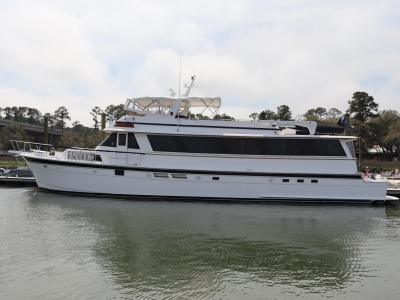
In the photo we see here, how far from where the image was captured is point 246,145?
47.9ft

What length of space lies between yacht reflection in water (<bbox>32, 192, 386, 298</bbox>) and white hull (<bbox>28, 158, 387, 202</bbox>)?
62 cm

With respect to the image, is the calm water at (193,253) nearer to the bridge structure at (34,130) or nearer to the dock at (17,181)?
the dock at (17,181)

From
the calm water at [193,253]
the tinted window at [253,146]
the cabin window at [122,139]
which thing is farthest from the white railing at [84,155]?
the tinted window at [253,146]

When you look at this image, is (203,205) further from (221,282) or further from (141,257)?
(221,282)

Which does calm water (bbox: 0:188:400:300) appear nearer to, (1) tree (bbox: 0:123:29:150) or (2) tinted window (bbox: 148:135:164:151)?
(2) tinted window (bbox: 148:135:164:151)

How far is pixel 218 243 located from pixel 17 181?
1440 centimetres

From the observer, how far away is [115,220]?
11016 mm

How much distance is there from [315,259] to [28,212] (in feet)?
29.2

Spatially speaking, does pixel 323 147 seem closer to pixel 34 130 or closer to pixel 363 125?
pixel 363 125

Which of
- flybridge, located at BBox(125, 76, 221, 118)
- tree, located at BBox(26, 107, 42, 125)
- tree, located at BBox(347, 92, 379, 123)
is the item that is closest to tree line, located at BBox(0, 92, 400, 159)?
tree, located at BBox(347, 92, 379, 123)

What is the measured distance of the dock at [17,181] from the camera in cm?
1908

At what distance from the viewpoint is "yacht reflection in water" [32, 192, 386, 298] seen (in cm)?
677

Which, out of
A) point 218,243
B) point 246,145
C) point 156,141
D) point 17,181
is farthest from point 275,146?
point 17,181

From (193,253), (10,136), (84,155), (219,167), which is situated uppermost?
(10,136)
